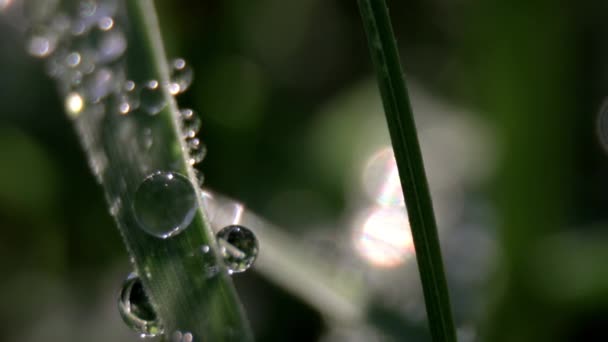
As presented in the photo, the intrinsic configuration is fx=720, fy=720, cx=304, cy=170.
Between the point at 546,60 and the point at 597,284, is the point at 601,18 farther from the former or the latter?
the point at 597,284

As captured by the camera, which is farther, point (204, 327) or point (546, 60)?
point (546, 60)

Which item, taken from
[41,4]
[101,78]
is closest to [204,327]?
[101,78]

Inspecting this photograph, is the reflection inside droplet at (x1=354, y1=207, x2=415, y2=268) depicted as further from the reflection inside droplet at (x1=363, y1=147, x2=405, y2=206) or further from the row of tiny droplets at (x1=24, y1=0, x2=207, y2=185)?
the row of tiny droplets at (x1=24, y1=0, x2=207, y2=185)

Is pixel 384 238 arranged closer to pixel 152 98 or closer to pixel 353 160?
pixel 353 160

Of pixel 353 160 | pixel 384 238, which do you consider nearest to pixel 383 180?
pixel 353 160

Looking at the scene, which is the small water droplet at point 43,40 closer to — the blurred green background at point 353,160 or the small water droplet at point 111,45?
the small water droplet at point 111,45

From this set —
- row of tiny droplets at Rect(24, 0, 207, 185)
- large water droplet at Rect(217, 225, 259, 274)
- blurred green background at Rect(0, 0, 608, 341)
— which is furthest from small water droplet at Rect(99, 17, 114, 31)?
blurred green background at Rect(0, 0, 608, 341)

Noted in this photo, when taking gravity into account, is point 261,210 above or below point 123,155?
below
